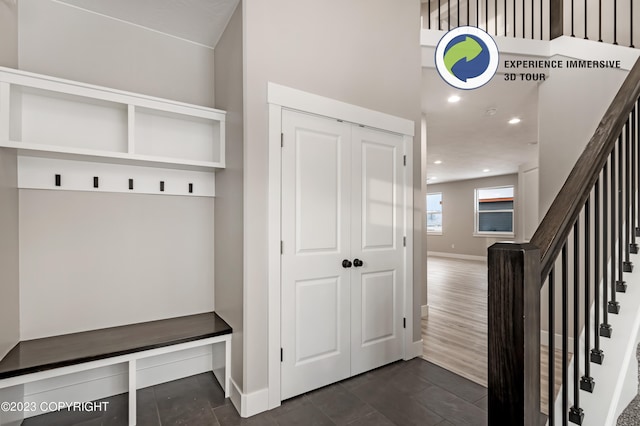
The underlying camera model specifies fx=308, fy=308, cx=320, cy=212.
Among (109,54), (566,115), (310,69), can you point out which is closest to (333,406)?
(310,69)

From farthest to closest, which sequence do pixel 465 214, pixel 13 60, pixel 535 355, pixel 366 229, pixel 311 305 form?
pixel 465 214 → pixel 366 229 → pixel 311 305 → pixel 13 60 → pixel 535 355

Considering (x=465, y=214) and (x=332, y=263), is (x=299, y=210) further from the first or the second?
(x=465, y=214)

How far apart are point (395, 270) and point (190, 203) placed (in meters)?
1.89

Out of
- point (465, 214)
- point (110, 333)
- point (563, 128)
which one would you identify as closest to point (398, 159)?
point (563, 128)

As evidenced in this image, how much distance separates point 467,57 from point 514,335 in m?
3.01

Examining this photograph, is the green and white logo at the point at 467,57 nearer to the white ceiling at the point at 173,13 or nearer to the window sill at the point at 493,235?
the white ceiling at the point at 173,13

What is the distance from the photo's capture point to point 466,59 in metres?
2.99

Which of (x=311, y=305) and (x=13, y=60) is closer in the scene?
(x=13, y=60)

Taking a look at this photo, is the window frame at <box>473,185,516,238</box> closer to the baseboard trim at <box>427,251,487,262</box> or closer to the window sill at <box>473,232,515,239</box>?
the window sill at <box>473,232,515,239</box>

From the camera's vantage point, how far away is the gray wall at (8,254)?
1754 millimetres

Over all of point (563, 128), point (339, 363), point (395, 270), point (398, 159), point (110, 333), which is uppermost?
point (563, 128)

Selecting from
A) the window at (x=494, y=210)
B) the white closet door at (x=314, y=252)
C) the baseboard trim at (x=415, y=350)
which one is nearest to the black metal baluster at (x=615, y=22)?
the white closet door at (x=314, y=252)

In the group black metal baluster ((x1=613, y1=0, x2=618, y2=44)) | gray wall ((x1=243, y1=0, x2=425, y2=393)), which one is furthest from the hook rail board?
black metal baluster ((x1=613, y1=0, x2=618, y2=44))

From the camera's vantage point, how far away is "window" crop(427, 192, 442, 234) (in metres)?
11.7
